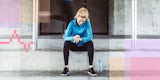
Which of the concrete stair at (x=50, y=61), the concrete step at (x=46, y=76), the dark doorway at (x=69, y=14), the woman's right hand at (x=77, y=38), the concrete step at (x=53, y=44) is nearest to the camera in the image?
the concrete step at (x=46, y=76)

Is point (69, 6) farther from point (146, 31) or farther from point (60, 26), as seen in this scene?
point (146, 31)

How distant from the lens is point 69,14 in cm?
557

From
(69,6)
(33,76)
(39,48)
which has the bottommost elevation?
(33,76)

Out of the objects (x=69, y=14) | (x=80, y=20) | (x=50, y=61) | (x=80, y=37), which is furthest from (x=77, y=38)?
(x=69, y=14)

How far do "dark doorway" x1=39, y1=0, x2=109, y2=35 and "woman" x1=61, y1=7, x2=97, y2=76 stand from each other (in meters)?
0.91

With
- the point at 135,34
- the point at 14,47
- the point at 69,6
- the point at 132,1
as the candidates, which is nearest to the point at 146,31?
the point at 135,34

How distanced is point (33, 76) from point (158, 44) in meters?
2.13

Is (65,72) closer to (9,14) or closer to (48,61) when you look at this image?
(48,61)

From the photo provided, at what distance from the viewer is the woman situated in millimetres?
4586

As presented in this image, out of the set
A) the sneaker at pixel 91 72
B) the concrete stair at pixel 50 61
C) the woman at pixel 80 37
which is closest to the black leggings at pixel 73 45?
the woman at pixel 80 37

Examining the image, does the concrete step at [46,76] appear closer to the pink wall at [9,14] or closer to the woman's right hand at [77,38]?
the woman's right hand at [77,38]

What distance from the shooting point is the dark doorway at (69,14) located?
18.2 feet

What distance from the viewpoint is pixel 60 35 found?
17.8 feet

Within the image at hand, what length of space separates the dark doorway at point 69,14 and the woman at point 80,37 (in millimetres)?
908
